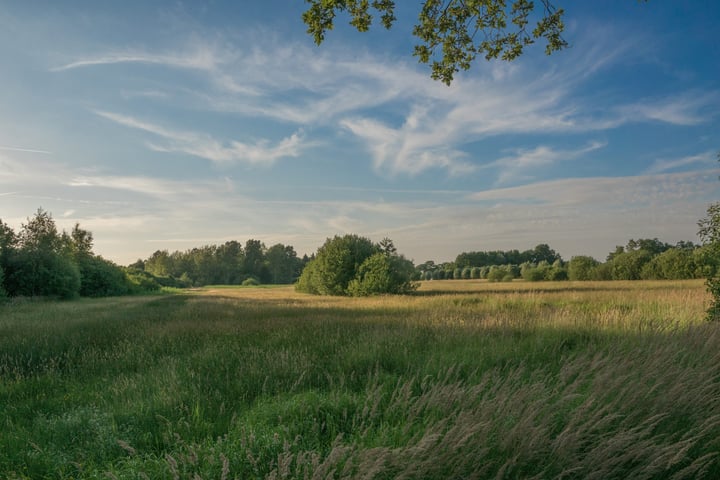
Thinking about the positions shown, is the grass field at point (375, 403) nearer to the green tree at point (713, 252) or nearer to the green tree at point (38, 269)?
the green tree at point (713, 252)

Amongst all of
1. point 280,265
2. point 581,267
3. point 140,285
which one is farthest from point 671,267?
point 280,265

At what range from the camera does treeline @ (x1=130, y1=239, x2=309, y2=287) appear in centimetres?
11600

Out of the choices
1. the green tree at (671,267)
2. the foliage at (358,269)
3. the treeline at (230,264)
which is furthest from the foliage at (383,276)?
the treeline at (230,264)

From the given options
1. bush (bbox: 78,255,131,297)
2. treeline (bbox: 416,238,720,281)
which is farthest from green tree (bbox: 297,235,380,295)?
bush (bbox: 78,255,131,297)

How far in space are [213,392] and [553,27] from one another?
10367mm

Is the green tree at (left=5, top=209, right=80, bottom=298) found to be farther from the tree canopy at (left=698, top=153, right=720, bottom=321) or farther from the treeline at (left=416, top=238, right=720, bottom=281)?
the tree canopy at (left=698, top=153, right=720, bottom=321)

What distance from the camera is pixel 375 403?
406cm

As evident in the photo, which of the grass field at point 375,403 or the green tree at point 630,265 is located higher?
the green tree at point 630,265

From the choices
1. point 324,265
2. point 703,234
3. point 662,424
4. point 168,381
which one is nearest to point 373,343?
point 168,381

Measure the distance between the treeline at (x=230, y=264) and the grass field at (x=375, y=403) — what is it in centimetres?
10954

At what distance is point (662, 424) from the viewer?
4.33 m

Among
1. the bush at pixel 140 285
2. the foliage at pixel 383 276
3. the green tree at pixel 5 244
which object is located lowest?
the bush at pixel 140 285

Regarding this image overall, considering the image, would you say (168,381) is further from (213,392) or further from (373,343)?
(373,343)

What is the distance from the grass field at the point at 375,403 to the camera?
3283 mm
